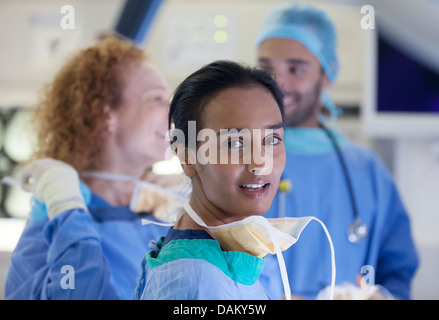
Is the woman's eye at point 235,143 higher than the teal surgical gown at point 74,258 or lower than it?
higher

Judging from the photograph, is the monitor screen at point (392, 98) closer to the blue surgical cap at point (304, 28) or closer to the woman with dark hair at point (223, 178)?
the blue surgical cap at point (304, 28)

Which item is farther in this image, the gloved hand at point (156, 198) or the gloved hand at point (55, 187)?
the gloved hand at point (156, 198)

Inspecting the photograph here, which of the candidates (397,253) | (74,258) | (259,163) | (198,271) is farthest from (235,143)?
(397,253)

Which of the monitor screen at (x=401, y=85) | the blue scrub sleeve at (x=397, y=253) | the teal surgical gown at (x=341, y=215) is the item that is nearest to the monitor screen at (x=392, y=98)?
the monitor screen at (x=401, y=85)

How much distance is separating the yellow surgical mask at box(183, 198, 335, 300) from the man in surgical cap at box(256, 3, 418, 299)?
0.46 metres

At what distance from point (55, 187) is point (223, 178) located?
14.9 inches

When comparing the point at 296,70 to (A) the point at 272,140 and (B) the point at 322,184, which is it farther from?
(A) the point at 272,140

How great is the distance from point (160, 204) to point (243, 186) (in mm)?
466

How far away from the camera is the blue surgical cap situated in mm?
1134

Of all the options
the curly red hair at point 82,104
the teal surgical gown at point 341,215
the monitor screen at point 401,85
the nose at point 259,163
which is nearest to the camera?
the nose at point 259,163

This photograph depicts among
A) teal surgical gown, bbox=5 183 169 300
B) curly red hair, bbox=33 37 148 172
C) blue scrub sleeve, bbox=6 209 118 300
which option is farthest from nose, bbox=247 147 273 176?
curly red hair, bbox=33 37 148 172

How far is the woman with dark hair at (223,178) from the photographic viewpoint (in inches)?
21.4

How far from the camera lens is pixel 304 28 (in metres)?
1.14

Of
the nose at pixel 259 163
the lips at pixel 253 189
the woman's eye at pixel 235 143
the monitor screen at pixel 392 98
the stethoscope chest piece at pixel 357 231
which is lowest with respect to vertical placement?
the stethoscope chest piece at pixel 357 231
